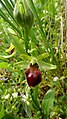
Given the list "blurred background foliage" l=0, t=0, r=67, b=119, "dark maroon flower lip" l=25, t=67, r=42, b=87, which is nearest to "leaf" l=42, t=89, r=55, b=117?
"blurred background foliage" l=0, t=0, r=67, b=119

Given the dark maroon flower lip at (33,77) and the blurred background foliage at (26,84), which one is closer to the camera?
the dark maroon flower lip at (33,77)

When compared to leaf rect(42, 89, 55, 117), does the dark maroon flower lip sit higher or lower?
higher

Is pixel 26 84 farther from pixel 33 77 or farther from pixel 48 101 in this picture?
pixel 33 77

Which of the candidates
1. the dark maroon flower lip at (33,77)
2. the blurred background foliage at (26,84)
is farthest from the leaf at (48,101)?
the dark maroon flower lip at (33,77)

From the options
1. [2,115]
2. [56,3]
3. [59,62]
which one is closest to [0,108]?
[2,115]

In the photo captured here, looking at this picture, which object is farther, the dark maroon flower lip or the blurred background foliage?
the blurred background foliage

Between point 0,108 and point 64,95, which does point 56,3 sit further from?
point 0,108

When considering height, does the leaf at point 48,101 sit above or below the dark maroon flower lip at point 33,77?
below

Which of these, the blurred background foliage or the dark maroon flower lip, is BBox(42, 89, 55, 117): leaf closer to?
the blurred background foliage

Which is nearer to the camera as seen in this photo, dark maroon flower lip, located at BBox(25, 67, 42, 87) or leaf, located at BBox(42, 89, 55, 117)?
dark maroon flower lip, located at BBox(25, 67, 42, 87)

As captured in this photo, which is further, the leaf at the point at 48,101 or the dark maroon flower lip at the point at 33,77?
the leaf at the point at 48,101

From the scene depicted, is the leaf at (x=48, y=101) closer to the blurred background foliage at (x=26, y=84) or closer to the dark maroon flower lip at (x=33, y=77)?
the blurred background foliage at (x=26, y=84)
